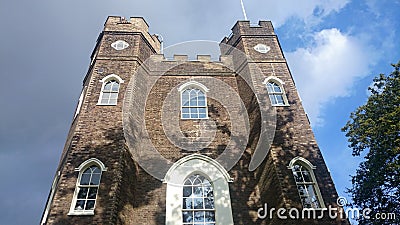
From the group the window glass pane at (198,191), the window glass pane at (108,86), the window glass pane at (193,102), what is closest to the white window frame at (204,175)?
the window glass pane at (198,191)

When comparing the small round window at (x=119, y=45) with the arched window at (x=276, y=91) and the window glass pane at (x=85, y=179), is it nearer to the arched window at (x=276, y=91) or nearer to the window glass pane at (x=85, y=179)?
the window glass pane at (x=85, y=179)

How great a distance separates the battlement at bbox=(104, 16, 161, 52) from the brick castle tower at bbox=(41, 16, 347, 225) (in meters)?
0.13

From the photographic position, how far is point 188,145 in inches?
465

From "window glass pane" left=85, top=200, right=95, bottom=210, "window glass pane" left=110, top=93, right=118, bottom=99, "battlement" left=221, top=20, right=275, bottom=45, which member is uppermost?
"battlement" left=221, top=20, right=275, bottom=45

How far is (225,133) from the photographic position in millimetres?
12391

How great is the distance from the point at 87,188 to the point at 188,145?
13.4 ft

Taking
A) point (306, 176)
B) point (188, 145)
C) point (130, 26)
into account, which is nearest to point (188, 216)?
point (188, 145)

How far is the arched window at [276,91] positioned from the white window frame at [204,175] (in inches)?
153

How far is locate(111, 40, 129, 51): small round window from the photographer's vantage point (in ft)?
48.0

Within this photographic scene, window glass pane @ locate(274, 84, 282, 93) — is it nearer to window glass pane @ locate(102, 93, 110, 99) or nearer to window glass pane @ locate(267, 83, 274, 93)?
window glass pane @ locate(267, 83, 274, 93)

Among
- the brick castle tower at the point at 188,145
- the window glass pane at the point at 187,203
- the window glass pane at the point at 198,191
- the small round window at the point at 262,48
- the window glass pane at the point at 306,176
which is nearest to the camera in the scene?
the brick castle tower at the point at 188,145

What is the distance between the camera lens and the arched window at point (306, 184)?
31.8ft

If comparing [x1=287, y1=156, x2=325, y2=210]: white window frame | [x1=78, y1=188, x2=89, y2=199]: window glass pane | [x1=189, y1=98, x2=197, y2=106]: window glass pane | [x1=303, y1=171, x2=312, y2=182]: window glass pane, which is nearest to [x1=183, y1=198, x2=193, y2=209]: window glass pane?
[x1=78, y1=188, x2=89, y2=199]: window glass pane

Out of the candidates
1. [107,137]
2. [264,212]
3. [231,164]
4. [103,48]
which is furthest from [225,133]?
[103,48]
